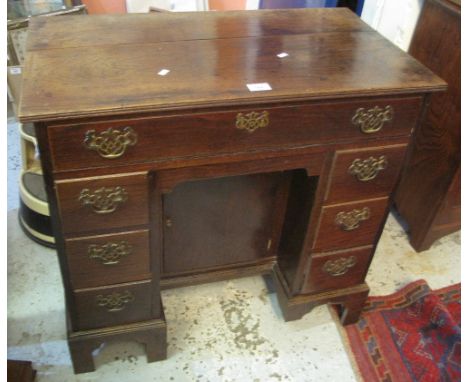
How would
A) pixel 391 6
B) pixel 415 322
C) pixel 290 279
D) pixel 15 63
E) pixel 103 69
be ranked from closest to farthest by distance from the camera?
pixel 103 69 → pixel 290 279 → pixel 415 322 → pixel 391 6 → pixel 15 63

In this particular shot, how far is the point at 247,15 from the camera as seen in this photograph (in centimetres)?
139

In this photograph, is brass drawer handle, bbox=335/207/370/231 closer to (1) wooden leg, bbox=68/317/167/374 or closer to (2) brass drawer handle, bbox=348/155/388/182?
(2) brass drawer handle, bbox=348/155/388/182

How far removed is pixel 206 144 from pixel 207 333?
756 mm

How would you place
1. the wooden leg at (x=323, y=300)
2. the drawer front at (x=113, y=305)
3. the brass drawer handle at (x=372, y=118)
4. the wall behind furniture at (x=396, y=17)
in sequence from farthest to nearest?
the wall behind furniture at (x=396, y=17)
the wooden leg at (x=323, y=300)
the drawer front at (x=113, y=305)
the brass drawer handle at (x=372, y=118)

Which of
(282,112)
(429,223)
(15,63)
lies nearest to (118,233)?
(282,112)

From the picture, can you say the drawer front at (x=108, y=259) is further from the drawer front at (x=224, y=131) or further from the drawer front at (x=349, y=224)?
the drawer front at (x=349, y=224)

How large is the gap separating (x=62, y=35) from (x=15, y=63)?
1.31 meters

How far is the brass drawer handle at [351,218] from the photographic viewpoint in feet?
4.33

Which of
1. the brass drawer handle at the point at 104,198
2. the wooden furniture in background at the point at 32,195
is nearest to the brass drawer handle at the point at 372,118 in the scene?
the brass drawer handle at the point at 104,198

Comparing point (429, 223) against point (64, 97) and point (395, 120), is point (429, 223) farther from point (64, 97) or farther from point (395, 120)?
point (64, 97)

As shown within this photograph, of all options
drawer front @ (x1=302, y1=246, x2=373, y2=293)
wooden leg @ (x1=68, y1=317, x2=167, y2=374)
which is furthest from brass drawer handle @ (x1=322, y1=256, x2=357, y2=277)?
wooden leg @ (x1=68, y1=317, x2=167, y2=374)

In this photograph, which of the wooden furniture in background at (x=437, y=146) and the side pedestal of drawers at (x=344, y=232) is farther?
the wooden furniture in background at (x=437, y=146)

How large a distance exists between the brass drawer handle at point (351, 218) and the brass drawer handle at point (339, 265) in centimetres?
13

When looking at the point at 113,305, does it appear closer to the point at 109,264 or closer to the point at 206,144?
the point at 109,264
